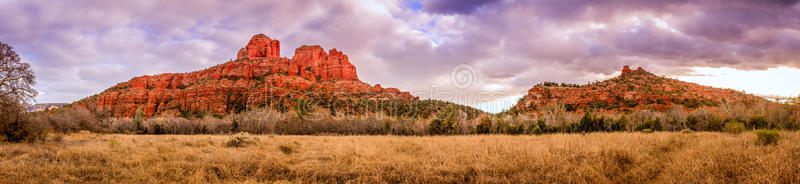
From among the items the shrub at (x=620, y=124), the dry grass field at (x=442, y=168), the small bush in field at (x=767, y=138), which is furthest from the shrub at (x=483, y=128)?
the small bush in field at (x=767, y=138)

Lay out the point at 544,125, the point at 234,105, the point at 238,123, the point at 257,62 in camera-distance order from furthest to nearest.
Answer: the point at 257,62 < the point at 234,105 < the point at 238,123 < the point at 544,125

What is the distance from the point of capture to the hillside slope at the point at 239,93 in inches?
2502

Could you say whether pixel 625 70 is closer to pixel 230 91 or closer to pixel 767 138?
pixel 767 138

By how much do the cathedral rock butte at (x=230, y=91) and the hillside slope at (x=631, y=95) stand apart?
91.8ft

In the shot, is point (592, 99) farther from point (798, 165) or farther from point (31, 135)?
point (31, 135)

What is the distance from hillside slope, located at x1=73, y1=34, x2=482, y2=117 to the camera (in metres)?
63.6

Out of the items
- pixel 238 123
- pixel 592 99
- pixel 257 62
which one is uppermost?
pixel 257 62

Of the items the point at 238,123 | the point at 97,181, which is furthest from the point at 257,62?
the point at 97,181

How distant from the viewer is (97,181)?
7148mm

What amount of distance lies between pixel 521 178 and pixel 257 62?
10173cm

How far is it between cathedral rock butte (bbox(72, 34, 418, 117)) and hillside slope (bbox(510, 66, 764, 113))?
2799 cm

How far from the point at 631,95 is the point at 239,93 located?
80735mm

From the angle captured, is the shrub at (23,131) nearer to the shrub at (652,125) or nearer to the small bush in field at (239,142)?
the small bush in field at (239,142)

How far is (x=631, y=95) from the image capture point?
50.6 m
